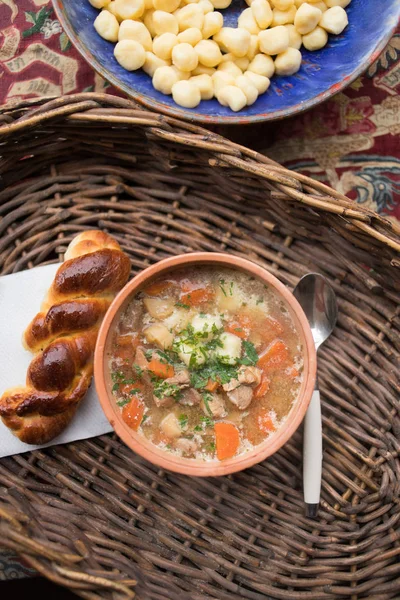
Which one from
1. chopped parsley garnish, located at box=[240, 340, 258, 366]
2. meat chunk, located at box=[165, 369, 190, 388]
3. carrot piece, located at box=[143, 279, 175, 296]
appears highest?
carrot piece, located at box=[143, 279, 175, 296]

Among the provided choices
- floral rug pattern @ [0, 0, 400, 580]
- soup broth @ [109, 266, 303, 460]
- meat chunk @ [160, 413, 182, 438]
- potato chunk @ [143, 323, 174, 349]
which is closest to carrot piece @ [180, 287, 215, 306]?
soup broth @ [109, 266, 303, 460]

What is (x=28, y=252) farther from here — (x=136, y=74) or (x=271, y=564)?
(x=271, y=564)

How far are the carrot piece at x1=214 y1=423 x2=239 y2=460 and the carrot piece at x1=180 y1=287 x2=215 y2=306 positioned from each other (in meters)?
0.33

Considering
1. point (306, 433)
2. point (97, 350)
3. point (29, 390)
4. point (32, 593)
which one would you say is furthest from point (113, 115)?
point (32, 593)

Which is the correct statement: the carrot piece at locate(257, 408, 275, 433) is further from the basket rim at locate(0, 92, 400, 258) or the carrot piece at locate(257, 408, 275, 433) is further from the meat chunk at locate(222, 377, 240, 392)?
the basket rim at locate(0, 92, 400, 258)

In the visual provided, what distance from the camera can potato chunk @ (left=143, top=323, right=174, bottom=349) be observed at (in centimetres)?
169

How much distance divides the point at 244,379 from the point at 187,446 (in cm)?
23

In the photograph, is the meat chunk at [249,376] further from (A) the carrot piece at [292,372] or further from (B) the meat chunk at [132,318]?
(B) the meat chunk at [132,318]

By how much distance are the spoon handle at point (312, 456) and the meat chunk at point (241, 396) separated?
0.75ft

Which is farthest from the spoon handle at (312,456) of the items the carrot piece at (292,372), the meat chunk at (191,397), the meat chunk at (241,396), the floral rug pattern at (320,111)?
the floral rug pattern at (320,111)

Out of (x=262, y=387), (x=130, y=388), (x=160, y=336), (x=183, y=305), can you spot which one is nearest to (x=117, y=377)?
(x=130, y=388)

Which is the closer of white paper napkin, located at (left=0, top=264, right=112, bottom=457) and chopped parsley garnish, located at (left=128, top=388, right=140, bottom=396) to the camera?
chopped parsley garnish, located at (left=128, top=388, right=140, bottom=396)

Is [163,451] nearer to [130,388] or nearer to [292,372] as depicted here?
[130,388]

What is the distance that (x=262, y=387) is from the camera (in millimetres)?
1701
